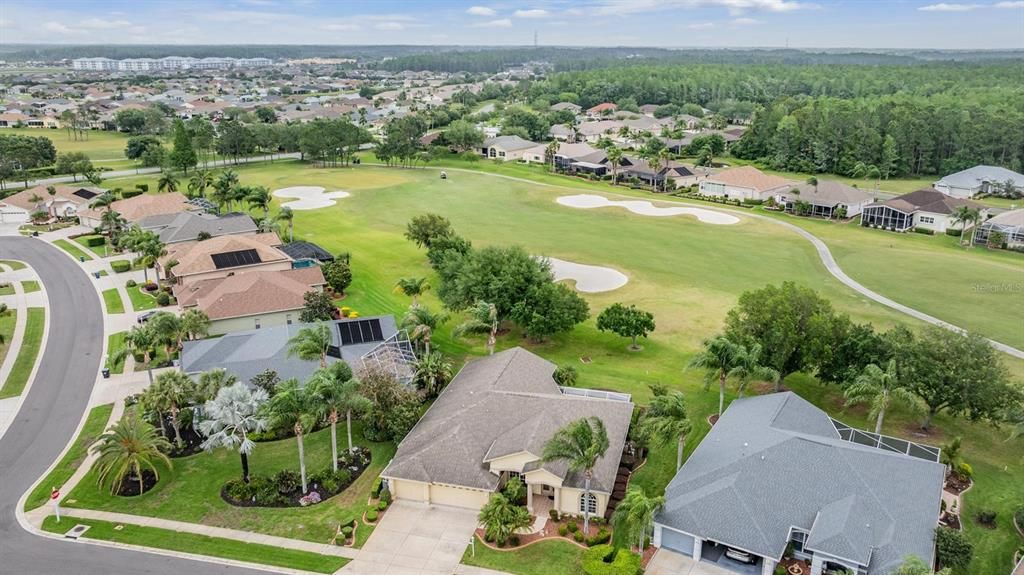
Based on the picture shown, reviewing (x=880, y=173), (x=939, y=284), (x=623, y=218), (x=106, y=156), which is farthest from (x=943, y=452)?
(x=106, y=156)

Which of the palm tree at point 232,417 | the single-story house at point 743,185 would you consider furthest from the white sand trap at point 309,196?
the palm tree at point 232,417

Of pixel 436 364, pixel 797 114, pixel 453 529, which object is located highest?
pixel 797 114

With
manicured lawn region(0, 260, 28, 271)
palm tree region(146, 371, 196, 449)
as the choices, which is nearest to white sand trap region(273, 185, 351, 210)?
manicured lawn region(0, 260, 28, 271)

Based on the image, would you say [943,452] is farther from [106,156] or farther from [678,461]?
[106,156]

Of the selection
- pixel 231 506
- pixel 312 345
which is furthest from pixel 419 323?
pixel 231 506

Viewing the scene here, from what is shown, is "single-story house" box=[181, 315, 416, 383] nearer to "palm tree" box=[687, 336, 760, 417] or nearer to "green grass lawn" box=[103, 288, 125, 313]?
"green grass lawn" box=[103, 288, 125, 313]

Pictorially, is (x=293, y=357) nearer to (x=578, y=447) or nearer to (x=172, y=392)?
(x=172, y=392)
